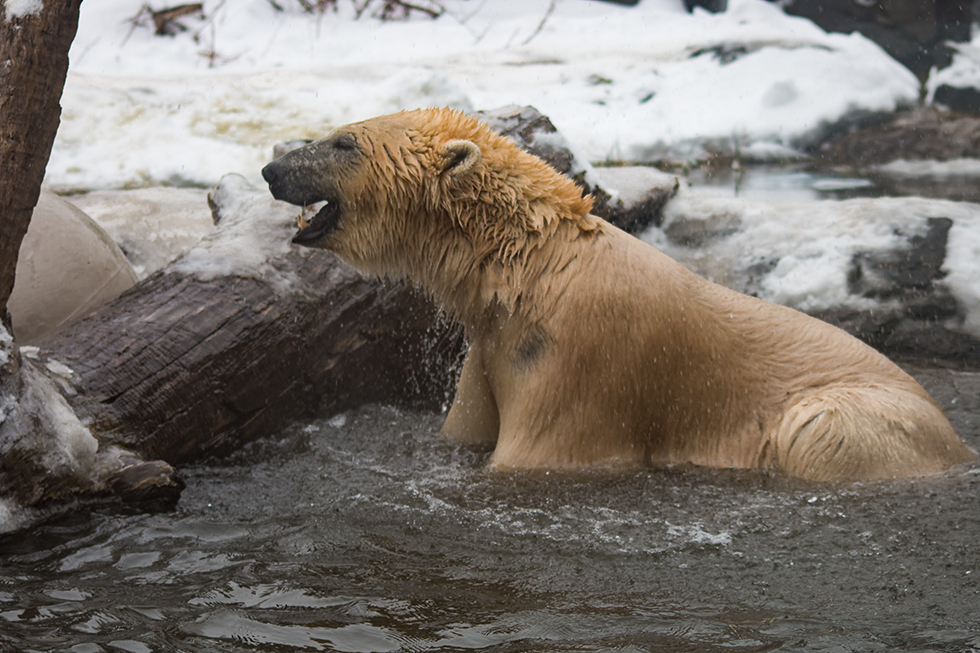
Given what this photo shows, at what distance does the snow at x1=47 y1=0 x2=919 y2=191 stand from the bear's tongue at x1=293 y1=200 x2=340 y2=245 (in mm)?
3807

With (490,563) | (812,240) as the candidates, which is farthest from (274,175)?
(812,240)

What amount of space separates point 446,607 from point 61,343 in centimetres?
210

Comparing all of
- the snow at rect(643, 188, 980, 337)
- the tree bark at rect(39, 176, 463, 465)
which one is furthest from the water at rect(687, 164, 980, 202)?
the tree bark at rect(39, 176, 463, 465)

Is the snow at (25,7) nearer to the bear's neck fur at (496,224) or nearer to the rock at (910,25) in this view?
the bear's neck fur at (496,224)

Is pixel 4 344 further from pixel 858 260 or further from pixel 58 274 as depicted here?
pixel 858 260

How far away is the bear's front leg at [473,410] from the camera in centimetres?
419

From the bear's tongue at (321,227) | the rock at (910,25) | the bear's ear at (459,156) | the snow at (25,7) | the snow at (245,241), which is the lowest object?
the snow at (245,241)

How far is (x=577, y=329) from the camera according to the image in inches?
149

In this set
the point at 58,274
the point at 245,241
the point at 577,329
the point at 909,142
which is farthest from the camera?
the point at 909,142

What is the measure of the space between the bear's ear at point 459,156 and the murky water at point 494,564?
4.11 feet

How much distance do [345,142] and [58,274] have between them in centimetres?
162

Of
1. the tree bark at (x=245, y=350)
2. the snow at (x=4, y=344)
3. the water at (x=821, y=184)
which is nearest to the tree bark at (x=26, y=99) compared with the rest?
the snow at (x=4, y=344)

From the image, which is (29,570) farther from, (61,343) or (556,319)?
(556,319)

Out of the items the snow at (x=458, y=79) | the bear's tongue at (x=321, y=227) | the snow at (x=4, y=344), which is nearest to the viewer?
the snow at (x=4, y=344)
